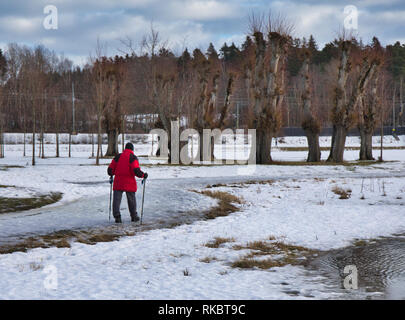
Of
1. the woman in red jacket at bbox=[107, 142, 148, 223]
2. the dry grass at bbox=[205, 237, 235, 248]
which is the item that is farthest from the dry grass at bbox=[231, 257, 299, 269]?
the woman in red jacket at bbox=[107, 142, 148, 223]

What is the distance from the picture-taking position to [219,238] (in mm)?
10180

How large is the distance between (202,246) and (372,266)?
322 centimetres

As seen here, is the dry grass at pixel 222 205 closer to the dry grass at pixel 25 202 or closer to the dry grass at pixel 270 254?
the dry grass at pixel 270 254

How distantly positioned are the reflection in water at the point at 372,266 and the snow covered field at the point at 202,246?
0.69 ft

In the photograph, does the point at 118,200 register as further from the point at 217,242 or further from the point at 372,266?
the point at 372,266

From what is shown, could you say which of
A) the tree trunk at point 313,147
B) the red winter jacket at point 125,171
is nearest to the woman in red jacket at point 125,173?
the red winter jacket at point 125,171

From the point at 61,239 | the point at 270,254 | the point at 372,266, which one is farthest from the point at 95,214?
the point at 372,266

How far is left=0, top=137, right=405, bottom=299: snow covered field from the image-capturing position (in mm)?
6594

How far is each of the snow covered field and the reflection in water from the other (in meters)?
0.21

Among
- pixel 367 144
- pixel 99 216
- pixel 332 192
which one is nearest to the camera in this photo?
pixel 99 216

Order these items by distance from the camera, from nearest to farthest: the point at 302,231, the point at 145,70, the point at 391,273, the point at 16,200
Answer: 1. the point at 391,273
2. the point at 302,231
3. the point at 16,200
4. the point at 145,70

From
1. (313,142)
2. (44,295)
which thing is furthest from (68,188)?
(313,142)
